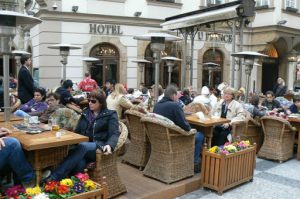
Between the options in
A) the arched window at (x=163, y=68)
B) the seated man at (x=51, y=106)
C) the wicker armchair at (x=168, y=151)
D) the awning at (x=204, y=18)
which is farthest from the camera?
the arched window at (x=163, y=68)

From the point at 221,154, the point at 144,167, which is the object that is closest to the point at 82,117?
the point at 144,167

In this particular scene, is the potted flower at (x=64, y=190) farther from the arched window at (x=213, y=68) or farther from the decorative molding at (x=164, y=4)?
the arched window at (x=213, y=68)

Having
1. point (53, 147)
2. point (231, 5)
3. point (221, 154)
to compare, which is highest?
point (231, 5)

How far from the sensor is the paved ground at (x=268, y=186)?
15.7ft

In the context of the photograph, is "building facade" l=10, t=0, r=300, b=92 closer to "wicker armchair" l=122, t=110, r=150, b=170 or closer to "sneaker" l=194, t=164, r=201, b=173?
"sneaker" l=194, t=164, r=201, b=173

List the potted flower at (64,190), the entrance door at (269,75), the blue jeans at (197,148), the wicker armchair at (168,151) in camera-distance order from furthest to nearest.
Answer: the entrance door at (269,75), the blue jeans at (197,148), the wicker armchair at (168,151), the potted flower at (64,190)

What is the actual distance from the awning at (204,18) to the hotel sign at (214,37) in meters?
4.70

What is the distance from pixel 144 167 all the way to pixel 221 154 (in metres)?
1.29

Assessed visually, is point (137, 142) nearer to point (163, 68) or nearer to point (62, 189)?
point (62, 189)

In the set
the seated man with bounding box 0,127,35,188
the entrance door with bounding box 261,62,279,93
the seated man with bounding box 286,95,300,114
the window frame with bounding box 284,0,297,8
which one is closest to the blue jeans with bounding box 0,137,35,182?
the seated man with bounding box 0,127,35,188

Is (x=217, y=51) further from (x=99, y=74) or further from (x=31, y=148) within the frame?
(x=31, y=148)

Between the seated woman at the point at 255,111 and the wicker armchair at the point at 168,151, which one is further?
the seated woman at the point at 255,111

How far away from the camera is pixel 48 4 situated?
1312cm

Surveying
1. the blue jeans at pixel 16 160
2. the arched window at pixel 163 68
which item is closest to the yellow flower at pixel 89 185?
the blue jeans at pixel 16 160
